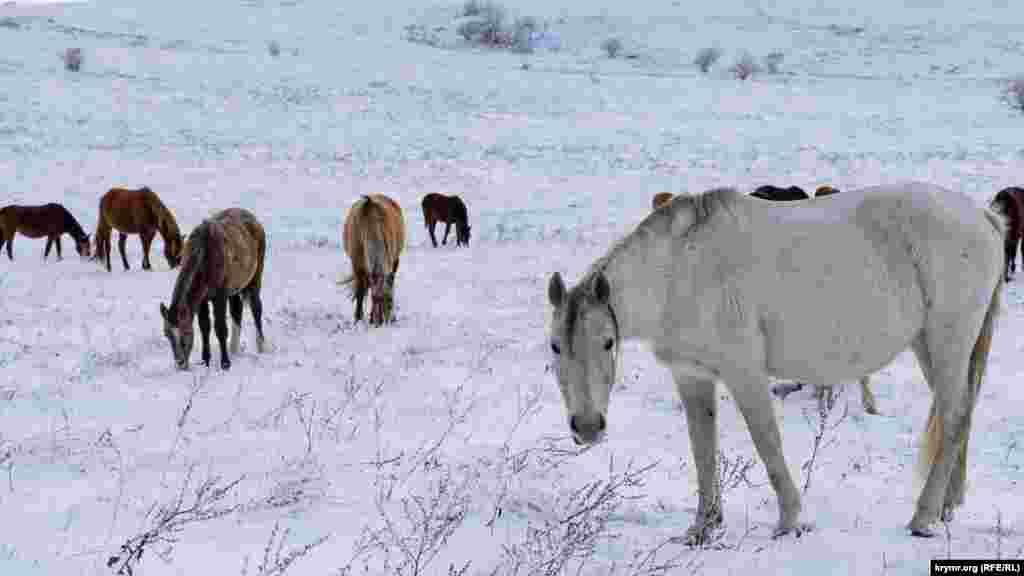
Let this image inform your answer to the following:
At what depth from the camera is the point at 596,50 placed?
63844 millimetres

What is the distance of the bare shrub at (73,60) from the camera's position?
39688mm

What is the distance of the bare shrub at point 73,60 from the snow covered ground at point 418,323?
1.48 feet

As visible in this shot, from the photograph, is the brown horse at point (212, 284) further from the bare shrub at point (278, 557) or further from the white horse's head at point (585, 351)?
the white horse's head at point (585, 351)

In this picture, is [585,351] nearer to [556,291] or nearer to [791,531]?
[556,291]

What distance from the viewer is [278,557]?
312cm

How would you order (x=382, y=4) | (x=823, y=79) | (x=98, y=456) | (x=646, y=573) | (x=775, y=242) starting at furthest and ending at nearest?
(x=382, y=4), (x=823, y=79), (x=98, y=456), (x=775, y=242), (x=646, y=573)

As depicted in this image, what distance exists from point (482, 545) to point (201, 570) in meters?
1.12

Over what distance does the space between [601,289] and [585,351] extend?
0.84ft

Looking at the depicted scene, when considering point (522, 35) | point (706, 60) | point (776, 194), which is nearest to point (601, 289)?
point (776, 194)

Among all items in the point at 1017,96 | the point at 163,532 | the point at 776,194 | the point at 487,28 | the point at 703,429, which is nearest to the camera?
the point at 163,532

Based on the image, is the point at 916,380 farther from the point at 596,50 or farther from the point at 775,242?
the point at 596,50

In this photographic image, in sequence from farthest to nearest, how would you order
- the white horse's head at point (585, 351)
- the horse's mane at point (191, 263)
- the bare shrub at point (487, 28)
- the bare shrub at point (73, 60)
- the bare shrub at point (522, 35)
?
the bare shrub at point (487, 28)
the bare shrub at point (522, 35)
the bare shrub at point (73, 60)
the horse's mane at point (191, 263)
the white horse's head at point (585, 351)

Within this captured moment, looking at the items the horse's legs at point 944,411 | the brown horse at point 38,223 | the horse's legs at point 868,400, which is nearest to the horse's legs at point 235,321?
the horse's legs at point 868,400

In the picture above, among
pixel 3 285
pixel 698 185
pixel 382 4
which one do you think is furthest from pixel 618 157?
pixel 382 4
